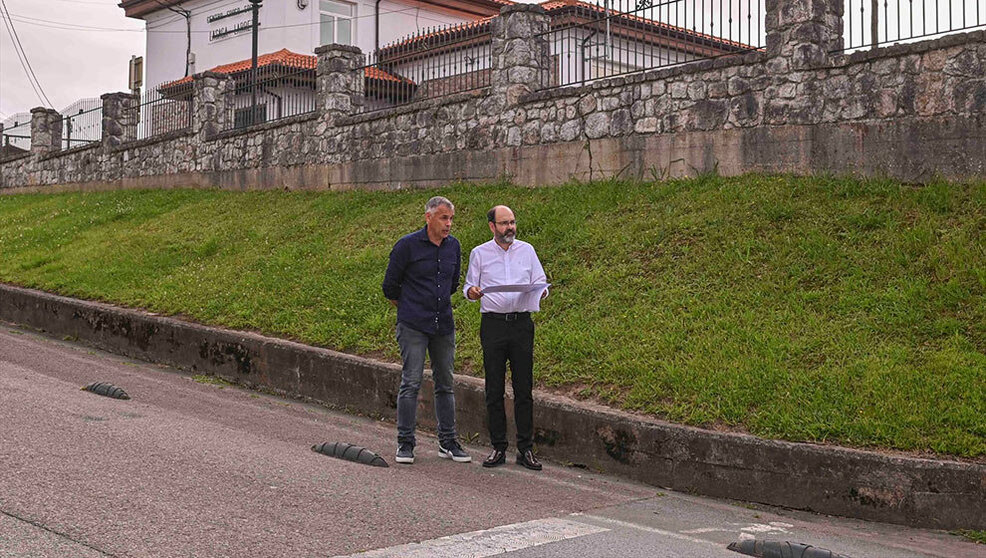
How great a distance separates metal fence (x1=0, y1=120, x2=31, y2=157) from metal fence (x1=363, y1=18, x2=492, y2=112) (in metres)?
19.5

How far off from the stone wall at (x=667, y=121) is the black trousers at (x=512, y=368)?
16.5 feet

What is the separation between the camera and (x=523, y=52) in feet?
44.7

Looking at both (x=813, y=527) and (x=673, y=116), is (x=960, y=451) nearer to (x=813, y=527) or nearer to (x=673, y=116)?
(x=813, y=527)

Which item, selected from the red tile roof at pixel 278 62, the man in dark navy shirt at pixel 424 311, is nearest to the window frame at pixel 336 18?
the red tile roof at pixel 278 62

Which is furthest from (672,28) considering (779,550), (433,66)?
(779,550)

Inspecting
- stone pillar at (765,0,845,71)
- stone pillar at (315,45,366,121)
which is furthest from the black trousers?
stone pillar at (315,45,366,121)

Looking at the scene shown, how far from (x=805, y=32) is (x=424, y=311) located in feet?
20.1

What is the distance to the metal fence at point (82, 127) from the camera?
2498 centimetres

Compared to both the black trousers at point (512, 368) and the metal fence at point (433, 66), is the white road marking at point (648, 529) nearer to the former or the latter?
the black trousers at point (512, 368)

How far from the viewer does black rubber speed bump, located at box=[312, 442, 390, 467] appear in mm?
6504

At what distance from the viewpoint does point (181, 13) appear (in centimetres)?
3403

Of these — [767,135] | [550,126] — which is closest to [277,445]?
[767,135]

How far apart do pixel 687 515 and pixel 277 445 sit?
9.76ft

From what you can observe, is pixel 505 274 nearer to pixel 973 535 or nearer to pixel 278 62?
pixel 973 535
